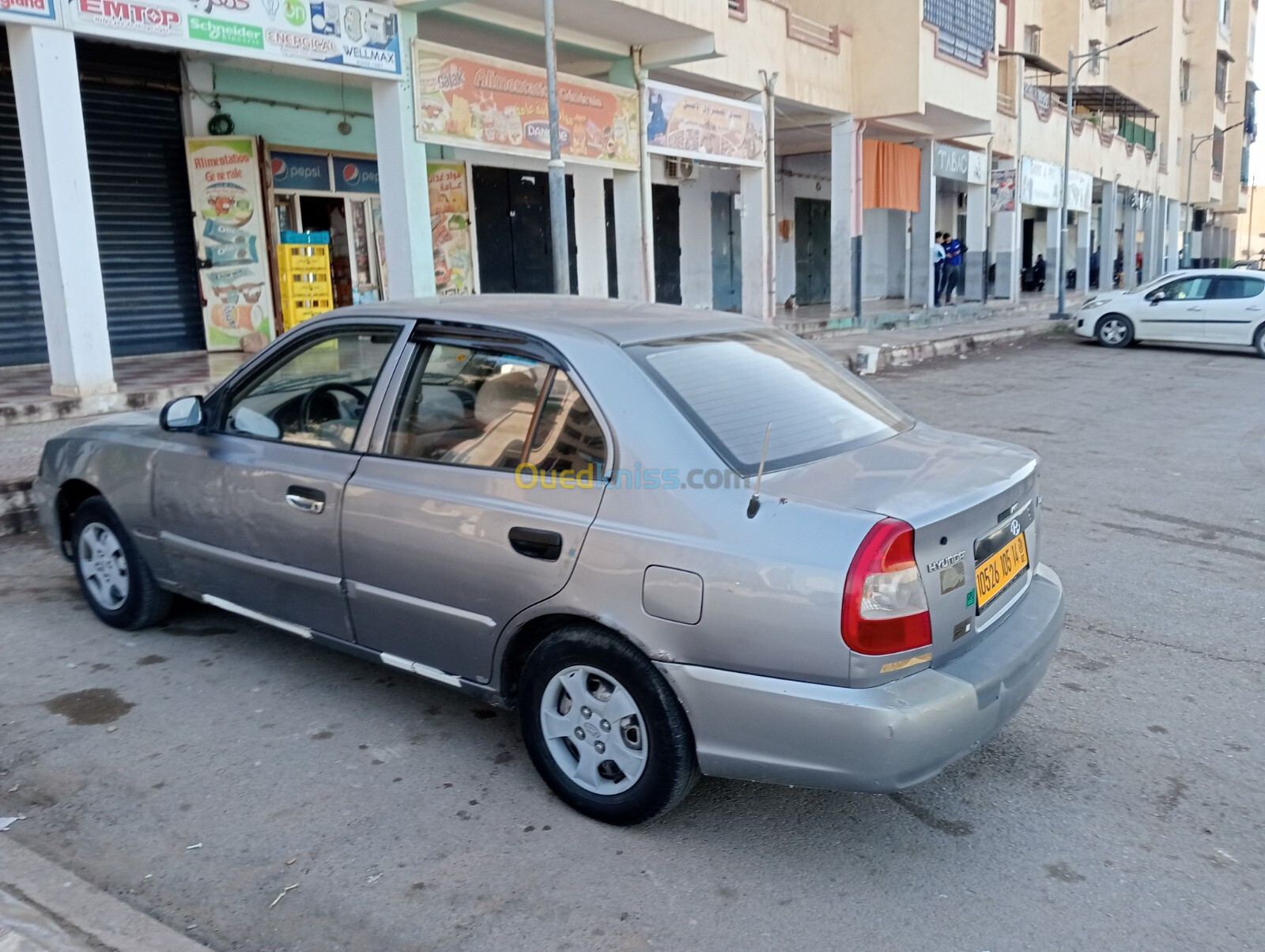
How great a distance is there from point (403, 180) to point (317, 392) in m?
8.18

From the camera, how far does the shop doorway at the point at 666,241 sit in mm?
21625

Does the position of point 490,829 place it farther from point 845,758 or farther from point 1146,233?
point 1146,233

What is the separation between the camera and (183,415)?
14.3ft

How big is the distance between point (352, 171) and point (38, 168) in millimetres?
6509

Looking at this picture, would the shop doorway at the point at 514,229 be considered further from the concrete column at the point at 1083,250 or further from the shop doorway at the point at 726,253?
the concrete column at the point at 1083,250

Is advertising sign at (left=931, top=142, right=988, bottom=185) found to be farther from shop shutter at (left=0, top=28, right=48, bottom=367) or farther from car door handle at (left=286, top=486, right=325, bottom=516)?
car door handle at (left=286, top=486, right=325, bottom=516)

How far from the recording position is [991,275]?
1411 inches

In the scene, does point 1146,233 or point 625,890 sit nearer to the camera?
point 625,890

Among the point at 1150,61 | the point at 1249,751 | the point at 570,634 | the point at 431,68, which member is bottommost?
the point at 1249,751

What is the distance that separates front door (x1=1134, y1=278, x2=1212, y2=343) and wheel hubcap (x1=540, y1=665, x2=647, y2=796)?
59.4 ft

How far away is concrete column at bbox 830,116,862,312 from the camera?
21109 millimetres

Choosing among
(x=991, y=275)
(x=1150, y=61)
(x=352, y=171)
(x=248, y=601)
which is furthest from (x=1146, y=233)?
(x=248, y=601)

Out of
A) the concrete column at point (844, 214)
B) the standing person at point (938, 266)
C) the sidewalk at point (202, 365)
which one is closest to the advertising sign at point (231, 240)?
the sidewalk at point (202, 365)

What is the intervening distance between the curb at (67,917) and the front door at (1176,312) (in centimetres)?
1928
